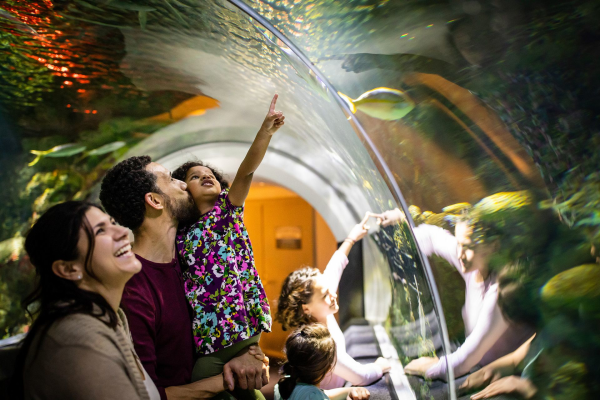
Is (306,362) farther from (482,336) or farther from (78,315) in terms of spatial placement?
(78,315)

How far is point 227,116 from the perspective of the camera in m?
3.24

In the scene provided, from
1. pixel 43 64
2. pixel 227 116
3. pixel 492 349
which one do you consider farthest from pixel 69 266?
pixel 227 116

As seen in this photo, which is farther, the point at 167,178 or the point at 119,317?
the point at 167,178

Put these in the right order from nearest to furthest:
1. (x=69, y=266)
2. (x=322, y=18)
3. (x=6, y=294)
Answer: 1. (x=69, y=266)
2. (x=322, y=18)
3. (x=6, y=294)

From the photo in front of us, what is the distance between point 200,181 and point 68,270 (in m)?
0.77

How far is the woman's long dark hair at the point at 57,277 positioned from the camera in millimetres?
1240

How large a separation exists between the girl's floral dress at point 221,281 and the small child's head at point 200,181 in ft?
0.21

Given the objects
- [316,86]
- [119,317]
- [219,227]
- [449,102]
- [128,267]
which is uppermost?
[316,86]

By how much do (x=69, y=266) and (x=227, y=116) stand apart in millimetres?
2110

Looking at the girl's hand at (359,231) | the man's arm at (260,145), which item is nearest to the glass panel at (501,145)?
the man's arm at (260,145)

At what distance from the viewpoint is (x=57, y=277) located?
128 centimetres

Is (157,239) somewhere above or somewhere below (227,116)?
below

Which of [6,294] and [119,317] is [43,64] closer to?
[6,294]

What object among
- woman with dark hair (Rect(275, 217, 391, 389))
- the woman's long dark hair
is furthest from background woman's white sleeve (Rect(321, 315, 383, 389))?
the woman's long dark hair
